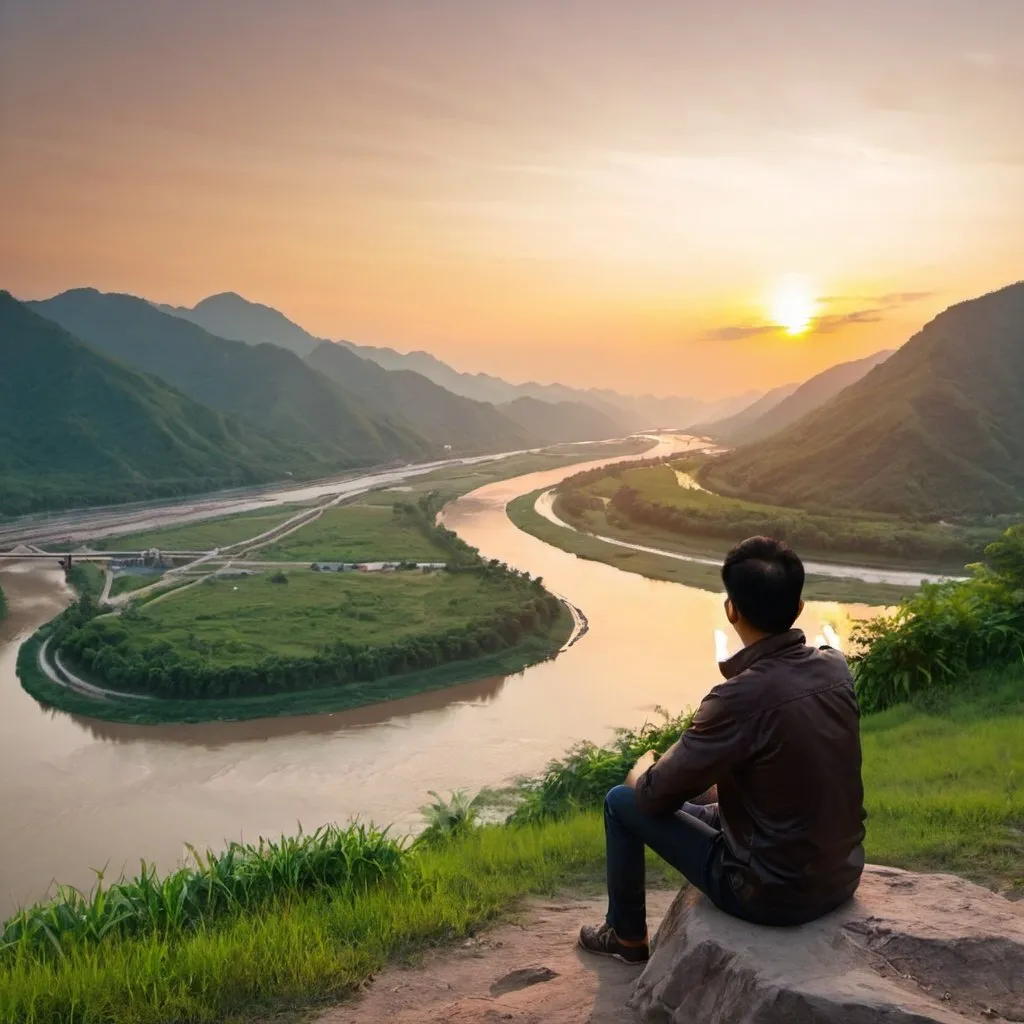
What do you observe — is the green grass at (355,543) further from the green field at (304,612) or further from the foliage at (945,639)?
the foliage at (945,639)

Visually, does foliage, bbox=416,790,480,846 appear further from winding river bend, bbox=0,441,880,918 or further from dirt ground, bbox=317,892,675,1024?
winding river bend, bbox=0,441,880,918

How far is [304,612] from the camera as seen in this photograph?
1634 inches

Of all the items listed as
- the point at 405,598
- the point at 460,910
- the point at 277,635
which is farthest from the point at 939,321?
the point at 460,910

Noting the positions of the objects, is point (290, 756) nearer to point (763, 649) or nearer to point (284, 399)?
point (763, 649)

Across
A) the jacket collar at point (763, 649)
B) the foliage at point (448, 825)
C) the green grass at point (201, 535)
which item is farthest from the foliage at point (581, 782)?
the green grass at point (201, 535)

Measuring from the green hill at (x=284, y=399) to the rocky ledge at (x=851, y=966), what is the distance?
127 meters

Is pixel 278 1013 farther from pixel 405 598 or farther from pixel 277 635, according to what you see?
pixel 405 598

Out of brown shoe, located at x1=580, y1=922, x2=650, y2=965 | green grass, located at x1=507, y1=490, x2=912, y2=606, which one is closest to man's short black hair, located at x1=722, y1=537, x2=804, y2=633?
brown shoe, located at x1=580, y1=922, x2=650, y2=965

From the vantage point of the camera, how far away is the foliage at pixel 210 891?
5.55 meters

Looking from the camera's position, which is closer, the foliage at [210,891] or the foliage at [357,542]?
the foliage at [210,891]

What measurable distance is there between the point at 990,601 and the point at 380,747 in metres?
19.2

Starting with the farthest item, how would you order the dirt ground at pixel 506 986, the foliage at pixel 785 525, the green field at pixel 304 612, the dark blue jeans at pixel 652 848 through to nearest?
the foliage at pixel 785 525, the green field at pixel 304 612, the dirt ground at pixel 506 986, the dark blue jeans at pixel 652 848

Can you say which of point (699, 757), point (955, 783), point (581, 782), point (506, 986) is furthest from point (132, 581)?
point (699, 757)

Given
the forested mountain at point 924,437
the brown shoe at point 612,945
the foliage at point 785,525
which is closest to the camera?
the brown shoe at point 612,945
